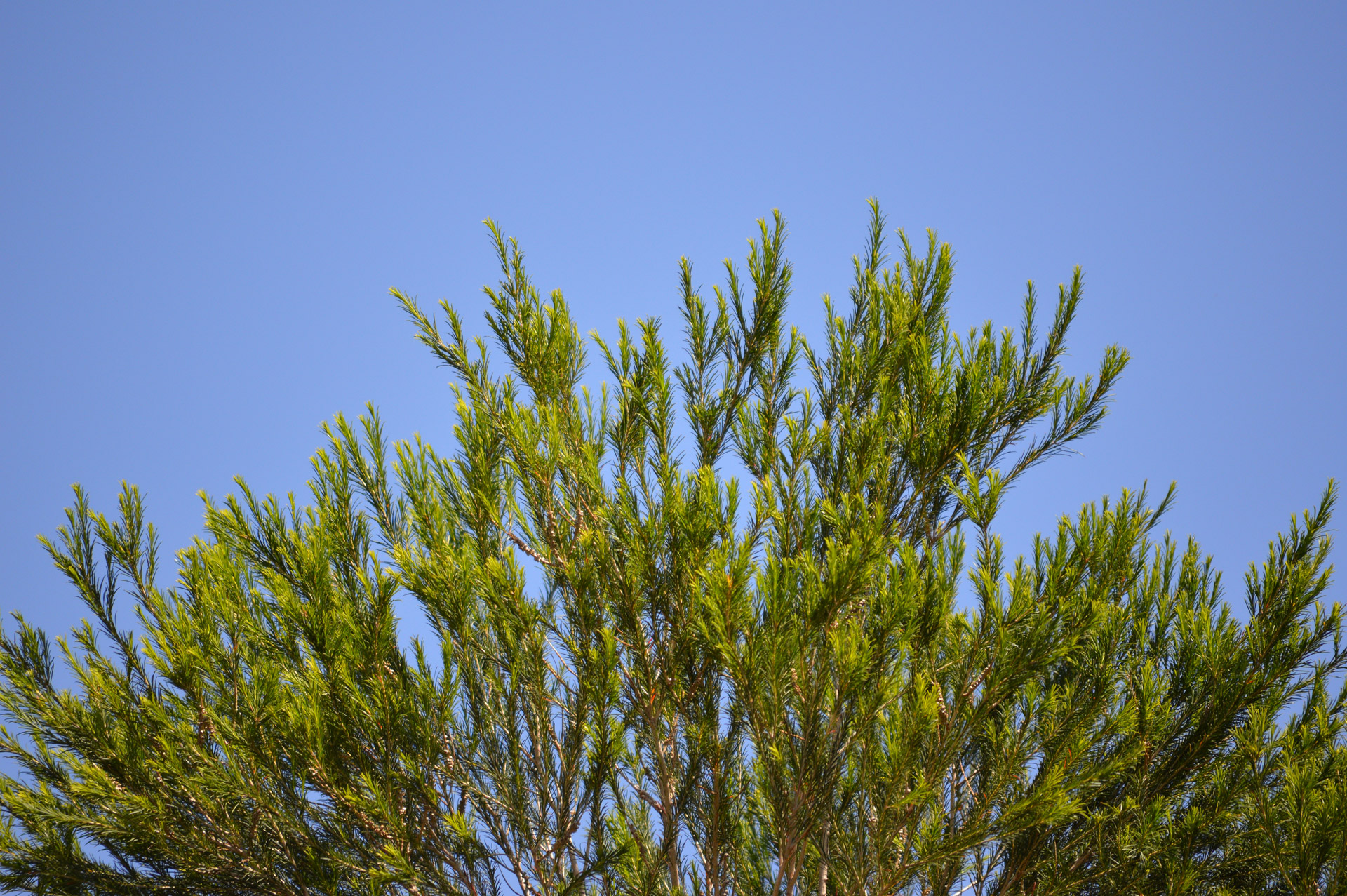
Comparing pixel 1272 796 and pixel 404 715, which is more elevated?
pixel 404 715

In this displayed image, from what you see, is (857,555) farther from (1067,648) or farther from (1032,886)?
(1032,886)

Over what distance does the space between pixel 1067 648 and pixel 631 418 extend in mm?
1874

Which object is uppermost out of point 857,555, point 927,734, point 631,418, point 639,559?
point 631,418

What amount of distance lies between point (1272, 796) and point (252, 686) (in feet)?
12.4

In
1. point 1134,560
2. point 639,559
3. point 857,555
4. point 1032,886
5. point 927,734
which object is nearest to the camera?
point 857,555

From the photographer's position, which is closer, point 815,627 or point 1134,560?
point 815,627

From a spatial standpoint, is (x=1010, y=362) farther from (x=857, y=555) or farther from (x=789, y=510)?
(x=857, y=555)

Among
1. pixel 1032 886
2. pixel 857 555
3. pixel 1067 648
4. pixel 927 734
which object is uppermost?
pixel 857 555

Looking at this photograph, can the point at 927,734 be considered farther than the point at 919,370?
No

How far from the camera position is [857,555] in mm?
2998

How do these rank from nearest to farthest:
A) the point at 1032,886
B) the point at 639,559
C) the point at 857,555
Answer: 1. the point at 857,555
2. the point at 639,559
3. the point at 1032,886

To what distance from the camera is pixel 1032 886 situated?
3920 millimetres

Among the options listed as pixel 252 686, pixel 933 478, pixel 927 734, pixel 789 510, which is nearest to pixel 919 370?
pixel 933 478

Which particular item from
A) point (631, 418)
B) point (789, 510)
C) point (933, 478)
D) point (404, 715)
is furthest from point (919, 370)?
point (404, 715)
